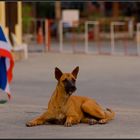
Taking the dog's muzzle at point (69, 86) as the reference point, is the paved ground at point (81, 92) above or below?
below

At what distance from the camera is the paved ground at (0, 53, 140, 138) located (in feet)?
33.3

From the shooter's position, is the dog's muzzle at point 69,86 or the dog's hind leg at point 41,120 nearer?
the dog's muzzle at point 69,86

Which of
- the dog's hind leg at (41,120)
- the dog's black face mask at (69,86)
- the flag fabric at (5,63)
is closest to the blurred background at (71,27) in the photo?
the flag fabric at (5,63)

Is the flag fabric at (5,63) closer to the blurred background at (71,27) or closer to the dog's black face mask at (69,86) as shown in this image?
the dog's black face mask at (69,86)

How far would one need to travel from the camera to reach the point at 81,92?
15680mm

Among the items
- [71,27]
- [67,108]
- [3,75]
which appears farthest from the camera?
[71,27]

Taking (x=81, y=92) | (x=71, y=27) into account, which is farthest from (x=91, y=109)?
(x=71, y=27)

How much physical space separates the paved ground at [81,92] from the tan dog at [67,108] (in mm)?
130

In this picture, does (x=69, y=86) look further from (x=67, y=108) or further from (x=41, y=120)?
(x=41, y=120)

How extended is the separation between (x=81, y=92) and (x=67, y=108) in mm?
5205

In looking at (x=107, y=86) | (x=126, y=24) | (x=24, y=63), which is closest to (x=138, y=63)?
(x=24, y=63)

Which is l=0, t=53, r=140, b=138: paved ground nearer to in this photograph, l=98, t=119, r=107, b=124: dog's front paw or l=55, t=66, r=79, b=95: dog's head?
l=98, t=119, r=107, b=124: dog's front paw

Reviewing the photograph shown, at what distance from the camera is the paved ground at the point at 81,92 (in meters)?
10.2

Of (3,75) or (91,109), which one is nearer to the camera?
(91,109)
